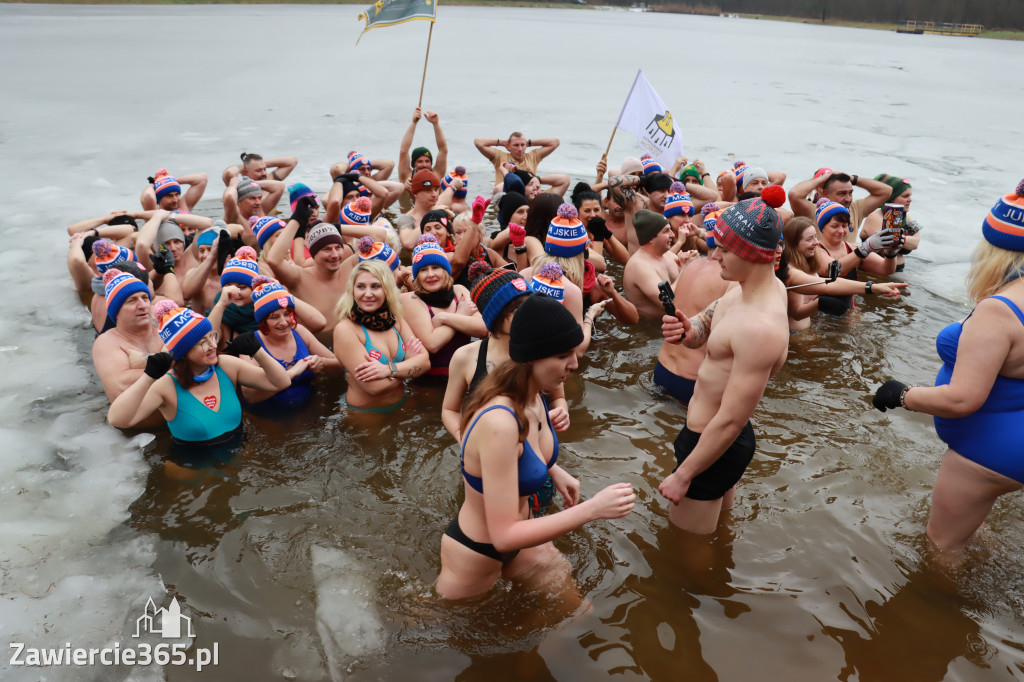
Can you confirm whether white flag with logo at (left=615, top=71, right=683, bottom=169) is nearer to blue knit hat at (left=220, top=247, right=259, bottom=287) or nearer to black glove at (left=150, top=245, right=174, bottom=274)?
blue knit hat at (left=220, top=247, right=259, bottom=287)

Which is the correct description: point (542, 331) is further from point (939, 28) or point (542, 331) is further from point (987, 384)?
point (939, 28)

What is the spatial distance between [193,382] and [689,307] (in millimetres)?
3911

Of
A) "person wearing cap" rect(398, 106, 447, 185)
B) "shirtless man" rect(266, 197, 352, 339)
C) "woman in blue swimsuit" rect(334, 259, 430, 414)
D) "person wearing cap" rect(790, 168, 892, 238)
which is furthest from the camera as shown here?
"person wearing cap" rect(398, 106, 447, 185)

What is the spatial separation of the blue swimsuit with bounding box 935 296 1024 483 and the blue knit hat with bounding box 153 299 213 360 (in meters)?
4.58

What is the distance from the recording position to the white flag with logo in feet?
35.4

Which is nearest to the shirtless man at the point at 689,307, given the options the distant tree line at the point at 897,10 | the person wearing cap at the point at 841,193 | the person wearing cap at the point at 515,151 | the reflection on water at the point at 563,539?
the reflection on water at the point at 563,539

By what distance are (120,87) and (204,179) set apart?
17.1m

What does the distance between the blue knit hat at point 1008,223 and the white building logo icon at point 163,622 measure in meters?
4.93

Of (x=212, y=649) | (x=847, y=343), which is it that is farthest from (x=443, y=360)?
(x=847, y=343)

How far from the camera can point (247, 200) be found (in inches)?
331

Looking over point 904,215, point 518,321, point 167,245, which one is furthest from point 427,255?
point 904,215

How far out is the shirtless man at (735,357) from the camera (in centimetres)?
321

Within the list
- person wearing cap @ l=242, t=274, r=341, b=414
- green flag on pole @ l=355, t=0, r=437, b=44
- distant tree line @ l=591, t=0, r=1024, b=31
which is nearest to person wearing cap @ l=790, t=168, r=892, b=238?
person wearing cap @ l=242, t=274, r=341, b=414

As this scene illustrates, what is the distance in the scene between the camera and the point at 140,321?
17.1 ft
